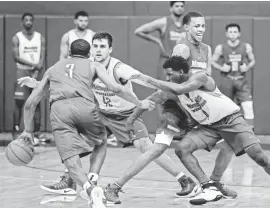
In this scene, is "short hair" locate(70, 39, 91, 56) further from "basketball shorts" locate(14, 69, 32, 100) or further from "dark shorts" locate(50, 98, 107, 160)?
"basketball shorts" locate(14, 69, 32, 100)

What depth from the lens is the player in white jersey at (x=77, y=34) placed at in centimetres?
1527

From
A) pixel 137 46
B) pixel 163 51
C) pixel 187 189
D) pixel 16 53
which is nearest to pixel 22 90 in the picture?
pixel 16 53

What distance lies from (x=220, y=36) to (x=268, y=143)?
230cm

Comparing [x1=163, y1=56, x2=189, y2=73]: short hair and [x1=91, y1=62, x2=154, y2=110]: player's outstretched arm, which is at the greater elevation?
[x1=163, y1=56, x2=189, y2=73]: short hair

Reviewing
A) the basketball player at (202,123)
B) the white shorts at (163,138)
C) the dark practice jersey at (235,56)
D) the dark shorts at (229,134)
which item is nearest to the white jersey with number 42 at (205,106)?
the basketball player at (202,123)

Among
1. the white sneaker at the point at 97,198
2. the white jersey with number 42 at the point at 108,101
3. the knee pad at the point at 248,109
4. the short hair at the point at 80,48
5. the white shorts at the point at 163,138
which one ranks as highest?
the short hair at the point at 80,48

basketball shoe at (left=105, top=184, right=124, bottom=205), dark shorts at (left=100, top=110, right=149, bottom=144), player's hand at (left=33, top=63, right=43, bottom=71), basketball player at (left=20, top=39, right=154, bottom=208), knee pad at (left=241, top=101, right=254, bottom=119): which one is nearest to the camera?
basketball player at (left=20, top=39, right=154, bottom=208)

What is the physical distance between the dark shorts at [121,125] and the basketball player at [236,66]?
528 centimetres

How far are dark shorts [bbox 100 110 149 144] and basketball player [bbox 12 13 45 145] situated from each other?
5.13m

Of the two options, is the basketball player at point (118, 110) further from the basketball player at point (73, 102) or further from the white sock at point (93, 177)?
the basketball player at point (73, 102)

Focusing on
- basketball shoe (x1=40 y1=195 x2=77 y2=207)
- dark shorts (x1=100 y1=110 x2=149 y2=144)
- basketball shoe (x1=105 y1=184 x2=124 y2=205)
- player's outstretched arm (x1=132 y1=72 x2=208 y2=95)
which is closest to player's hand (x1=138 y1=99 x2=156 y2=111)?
player's outstretched arm (x1=132 y1=72 x2=208 y2=95)

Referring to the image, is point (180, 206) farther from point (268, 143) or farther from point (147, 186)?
point (268, 143)

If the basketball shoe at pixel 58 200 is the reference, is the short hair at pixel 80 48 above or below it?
above

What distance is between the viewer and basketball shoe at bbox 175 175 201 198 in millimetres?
9991
